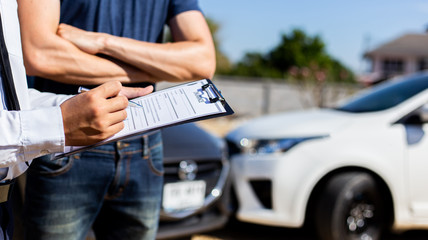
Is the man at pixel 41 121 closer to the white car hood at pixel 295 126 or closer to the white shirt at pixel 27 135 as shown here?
the white shirt at pixel 27 135

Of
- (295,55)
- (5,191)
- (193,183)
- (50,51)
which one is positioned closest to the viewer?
(5,191)

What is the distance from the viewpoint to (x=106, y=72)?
1.30 meters

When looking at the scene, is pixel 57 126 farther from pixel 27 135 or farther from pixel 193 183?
pixel 193 183

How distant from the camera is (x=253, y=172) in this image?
326cm

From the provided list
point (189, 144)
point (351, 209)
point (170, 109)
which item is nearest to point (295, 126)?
point (351, 209)

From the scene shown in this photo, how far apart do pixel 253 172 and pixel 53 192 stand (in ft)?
6.96

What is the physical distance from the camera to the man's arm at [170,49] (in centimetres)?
131

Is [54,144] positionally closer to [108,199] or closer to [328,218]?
[108,199]

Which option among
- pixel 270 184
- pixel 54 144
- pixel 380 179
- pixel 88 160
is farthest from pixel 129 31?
pixel 380 179

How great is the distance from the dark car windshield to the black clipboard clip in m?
2.72

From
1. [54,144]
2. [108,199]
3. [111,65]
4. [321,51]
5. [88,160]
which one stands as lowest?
[321,51]

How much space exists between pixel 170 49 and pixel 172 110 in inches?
18.5

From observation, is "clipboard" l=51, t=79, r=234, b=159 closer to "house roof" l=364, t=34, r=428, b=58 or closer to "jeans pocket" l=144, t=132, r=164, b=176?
"jeans pocket" l=144, t=132, r=164, b=176

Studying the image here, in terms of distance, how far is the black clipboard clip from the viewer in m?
0.98
